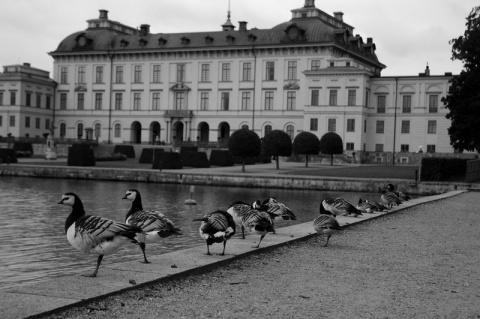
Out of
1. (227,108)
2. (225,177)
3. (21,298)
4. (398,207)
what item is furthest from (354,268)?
(227,108)

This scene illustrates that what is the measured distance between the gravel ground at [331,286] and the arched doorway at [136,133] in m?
68.4

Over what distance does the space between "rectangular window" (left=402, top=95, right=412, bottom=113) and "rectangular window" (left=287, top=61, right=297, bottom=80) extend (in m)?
11.8

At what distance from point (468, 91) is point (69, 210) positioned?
26.2m

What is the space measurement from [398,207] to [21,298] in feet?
48.7

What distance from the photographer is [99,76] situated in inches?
3214

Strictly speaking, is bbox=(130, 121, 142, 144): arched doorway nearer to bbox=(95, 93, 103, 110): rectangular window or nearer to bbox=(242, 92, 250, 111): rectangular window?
bbox=(95, 93, 103, 110): rectangular window

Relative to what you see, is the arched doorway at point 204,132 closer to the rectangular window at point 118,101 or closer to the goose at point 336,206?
the rectangular window at point 118,101

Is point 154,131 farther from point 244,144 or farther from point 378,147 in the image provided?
point 244,144

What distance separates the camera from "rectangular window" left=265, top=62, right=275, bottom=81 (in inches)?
2886

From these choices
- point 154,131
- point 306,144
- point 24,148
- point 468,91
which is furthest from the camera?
point 154,131

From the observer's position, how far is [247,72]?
245 ft

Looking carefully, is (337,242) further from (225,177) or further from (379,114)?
(379,114)

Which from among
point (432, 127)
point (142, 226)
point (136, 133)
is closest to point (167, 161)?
point (432, 127)

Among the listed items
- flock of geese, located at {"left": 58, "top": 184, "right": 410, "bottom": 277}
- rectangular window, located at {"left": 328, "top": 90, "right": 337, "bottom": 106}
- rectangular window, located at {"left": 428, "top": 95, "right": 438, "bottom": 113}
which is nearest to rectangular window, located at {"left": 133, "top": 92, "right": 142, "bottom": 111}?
rectangular window, located at {"left": 328, "top": 90, "right": 337, "bottom": 106}
